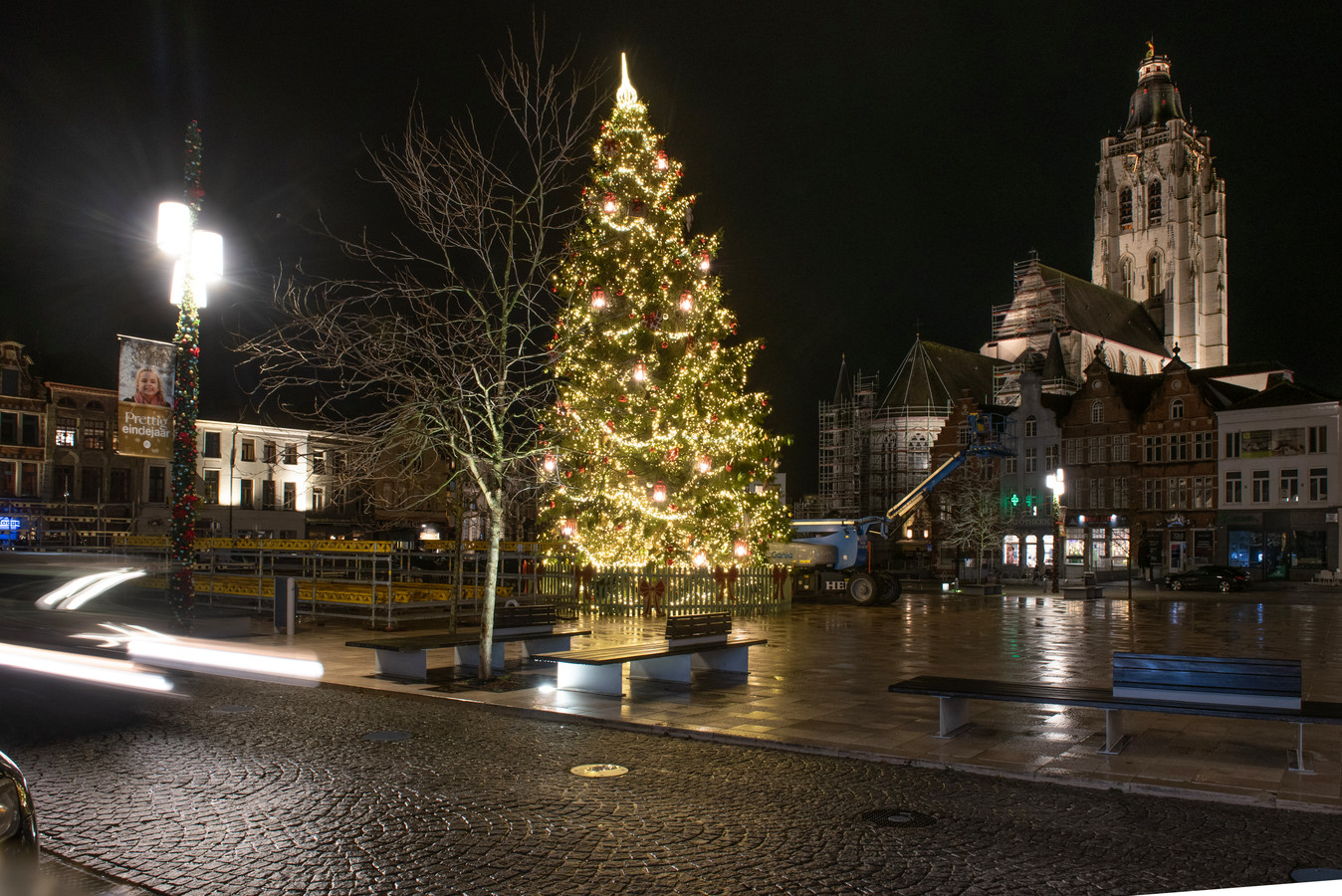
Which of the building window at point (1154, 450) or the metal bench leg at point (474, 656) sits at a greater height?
the building window at point (1154, 450)

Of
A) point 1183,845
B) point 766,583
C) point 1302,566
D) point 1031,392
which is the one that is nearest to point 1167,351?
point 1031,392

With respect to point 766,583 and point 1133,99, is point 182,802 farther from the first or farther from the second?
point 1133,99

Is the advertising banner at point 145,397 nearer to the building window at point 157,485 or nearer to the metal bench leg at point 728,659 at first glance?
the metal bench leg at point 728,659

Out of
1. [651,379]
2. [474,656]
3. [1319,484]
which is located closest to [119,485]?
[651,379]

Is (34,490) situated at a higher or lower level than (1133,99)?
lower

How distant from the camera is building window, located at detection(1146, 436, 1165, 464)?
60312 millimetres

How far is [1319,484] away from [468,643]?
53.9 meters

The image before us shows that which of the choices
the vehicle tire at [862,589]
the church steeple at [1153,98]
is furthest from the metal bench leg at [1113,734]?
the church steeple at [1153,98]

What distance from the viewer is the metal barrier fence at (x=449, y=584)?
20.3 m

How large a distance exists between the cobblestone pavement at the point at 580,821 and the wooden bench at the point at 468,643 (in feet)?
10.4

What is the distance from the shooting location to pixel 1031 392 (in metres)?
68.3

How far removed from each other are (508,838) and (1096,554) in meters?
63.9

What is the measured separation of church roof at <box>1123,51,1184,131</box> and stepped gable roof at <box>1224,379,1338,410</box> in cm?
6750

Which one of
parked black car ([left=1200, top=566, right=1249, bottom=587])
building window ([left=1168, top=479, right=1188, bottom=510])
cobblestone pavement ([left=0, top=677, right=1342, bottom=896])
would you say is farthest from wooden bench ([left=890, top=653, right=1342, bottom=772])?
building window ([left=1168, top=479, right=1188, bottom=510])
